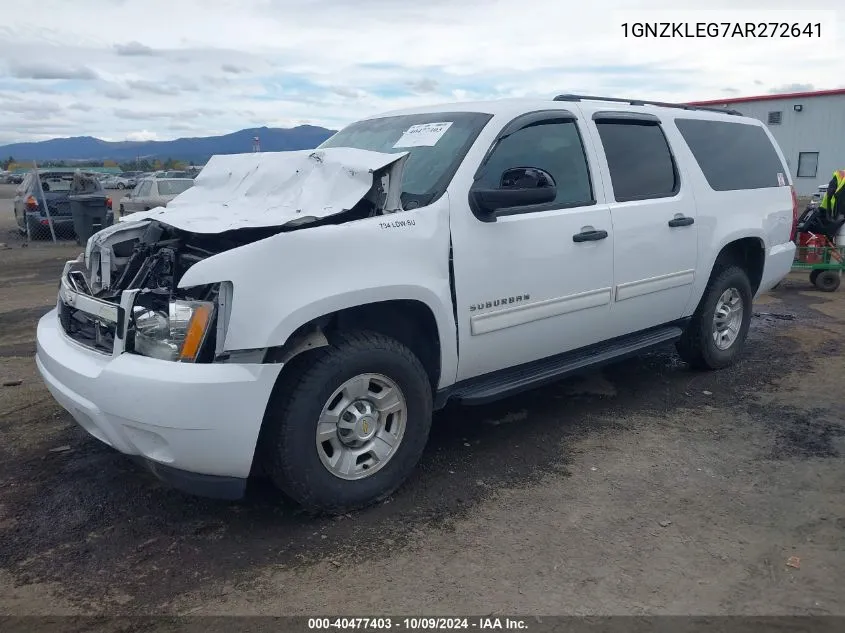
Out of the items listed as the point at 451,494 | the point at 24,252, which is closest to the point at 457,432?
the point at 451,494

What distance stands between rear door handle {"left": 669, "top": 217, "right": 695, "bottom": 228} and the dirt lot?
1.24 m

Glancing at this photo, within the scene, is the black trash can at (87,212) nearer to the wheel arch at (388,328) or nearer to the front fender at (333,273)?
the wheel arch at (388,328)

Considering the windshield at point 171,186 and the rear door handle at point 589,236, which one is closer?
the rear door handle at point 589,236

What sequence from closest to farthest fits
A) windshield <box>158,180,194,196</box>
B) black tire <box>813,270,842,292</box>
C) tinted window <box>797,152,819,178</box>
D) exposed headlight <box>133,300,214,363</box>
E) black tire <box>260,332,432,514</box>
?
exposed headlight <box>133,300,214,363</box> → black tire <box>260,332,432,514</box> → black tire <box>813,270,842,292</box> → windshield <box>158,180,194,196</box> → tinted window <box>797,152,819,178</box>

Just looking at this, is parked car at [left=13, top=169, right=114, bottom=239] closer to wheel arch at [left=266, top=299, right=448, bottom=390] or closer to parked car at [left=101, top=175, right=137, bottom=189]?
wheel arch at [left=266, top=299, right=448, bottom=390]

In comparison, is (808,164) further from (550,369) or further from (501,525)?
(501,525)

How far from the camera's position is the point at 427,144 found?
395 cm

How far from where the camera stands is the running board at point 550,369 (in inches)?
150

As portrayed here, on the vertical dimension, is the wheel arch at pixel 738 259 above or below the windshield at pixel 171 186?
below

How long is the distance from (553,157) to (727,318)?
2345 mm

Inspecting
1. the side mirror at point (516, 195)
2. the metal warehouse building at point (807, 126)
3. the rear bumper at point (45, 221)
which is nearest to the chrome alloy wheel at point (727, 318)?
the side mirror at point (516, 195)

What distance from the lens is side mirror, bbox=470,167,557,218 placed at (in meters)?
3.53

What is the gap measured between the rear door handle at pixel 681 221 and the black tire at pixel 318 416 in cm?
221

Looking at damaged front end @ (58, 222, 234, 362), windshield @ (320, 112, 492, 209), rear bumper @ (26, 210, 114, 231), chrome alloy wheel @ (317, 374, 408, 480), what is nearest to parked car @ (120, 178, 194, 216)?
rear bumper @ (26, 210, 114, 231)
